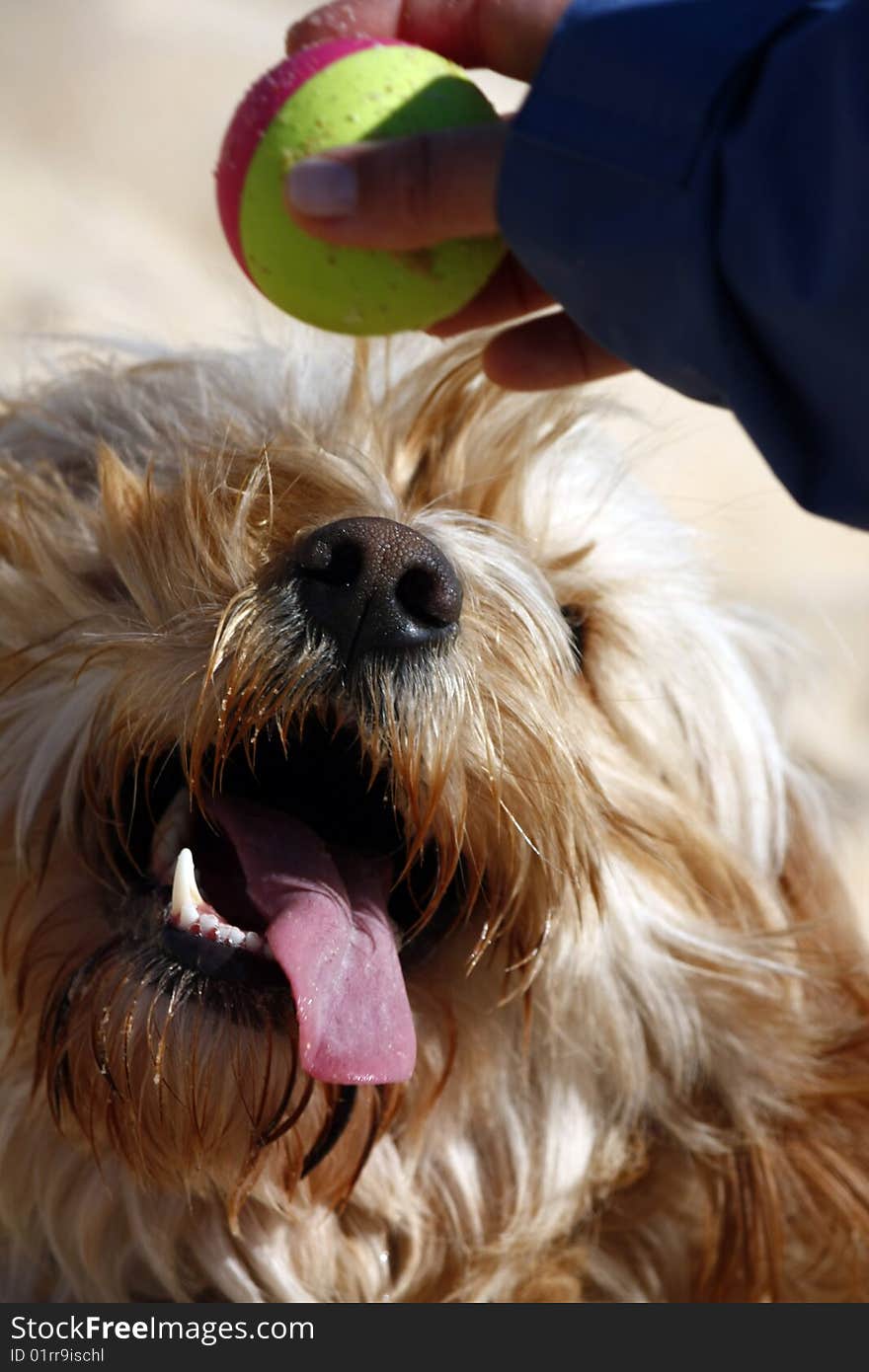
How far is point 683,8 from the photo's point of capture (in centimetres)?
139

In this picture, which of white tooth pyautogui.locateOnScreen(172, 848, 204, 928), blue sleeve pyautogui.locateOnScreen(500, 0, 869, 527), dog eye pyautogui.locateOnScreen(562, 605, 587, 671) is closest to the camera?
blue sleeve pyautogui.locateOnScreen(500, 0, 869, 527)

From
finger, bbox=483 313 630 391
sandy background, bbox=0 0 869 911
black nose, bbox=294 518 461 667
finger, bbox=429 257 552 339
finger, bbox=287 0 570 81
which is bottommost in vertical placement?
sandy background, bbox=0 0 869 911

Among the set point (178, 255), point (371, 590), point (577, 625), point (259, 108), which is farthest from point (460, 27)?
point (178, 255)

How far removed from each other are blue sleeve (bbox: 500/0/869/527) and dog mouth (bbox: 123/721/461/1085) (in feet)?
1.87

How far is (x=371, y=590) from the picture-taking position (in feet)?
5.43

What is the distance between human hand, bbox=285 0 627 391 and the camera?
1.44 meters

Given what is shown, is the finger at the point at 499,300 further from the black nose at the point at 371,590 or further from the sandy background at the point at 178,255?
the sandy background at the point at 178,255

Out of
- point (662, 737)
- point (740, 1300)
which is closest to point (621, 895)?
point (662, 737)

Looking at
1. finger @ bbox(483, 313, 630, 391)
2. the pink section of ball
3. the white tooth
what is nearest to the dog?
the white tooth

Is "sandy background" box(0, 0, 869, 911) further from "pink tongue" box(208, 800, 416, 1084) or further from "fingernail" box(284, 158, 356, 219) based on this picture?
"fingernail" box(284, 158, 356, 219)

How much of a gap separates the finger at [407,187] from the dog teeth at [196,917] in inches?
25.5

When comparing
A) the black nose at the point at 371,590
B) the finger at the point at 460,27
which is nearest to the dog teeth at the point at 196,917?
the black nose at the point at 371,590

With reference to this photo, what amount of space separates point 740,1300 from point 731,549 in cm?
176

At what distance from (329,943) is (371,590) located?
0.38 metres
